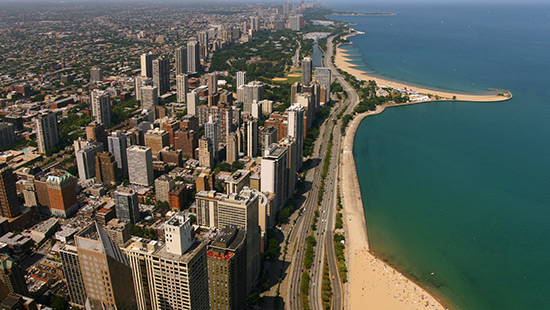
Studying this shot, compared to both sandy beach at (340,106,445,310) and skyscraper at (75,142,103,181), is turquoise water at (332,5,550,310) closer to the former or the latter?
sandy beach at (340,106,445,310)

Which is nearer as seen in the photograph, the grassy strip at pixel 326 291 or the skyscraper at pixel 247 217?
the skyscraper at pixel 247 217

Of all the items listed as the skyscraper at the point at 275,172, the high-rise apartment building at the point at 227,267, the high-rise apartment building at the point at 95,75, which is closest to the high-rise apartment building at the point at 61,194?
the skyscraper at the point at 275,172

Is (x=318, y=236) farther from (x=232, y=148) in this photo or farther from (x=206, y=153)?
(x=206, y=153)

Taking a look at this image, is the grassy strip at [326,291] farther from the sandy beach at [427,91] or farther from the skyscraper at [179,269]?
the sandy beach at [427,91]

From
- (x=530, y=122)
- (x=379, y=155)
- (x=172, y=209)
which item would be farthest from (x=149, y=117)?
(x=530, y=122)

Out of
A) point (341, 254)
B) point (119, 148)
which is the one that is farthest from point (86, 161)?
point (341, 254)

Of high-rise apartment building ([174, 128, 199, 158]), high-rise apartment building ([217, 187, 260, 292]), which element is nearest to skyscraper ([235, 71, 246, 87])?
high-rise apartment building ([174, 128, 199, 158])
